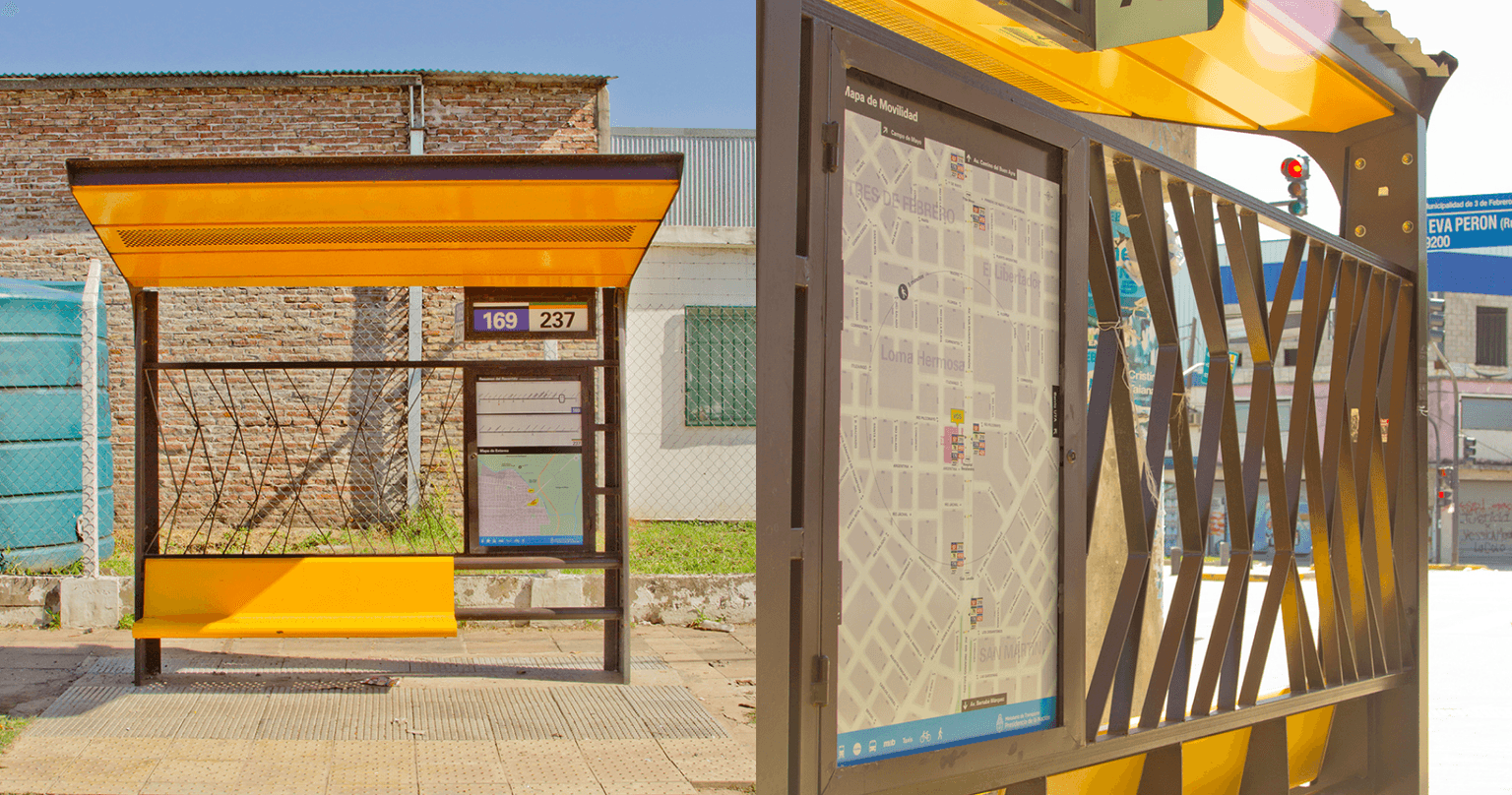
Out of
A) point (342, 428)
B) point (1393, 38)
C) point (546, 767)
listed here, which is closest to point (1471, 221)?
point (1393, 38)

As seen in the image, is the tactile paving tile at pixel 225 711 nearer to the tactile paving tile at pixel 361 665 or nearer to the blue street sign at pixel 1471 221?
the tactile paving tile at pixel 361 665

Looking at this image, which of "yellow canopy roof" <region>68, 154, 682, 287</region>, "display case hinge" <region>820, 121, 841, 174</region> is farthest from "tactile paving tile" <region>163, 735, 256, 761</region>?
"display case hinge" <region>820, 121, 841, 174</region>

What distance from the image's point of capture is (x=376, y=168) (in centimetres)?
479

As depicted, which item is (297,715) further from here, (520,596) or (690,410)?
(690,410)

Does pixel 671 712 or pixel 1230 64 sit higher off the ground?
pixel 1230 64

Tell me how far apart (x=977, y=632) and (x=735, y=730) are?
3208mm

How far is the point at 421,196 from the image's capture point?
495 cm

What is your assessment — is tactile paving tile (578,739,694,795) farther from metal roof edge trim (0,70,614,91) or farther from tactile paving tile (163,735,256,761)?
metal roof edge trim (0,70,614,91)

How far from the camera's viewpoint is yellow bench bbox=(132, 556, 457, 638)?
5746 mm

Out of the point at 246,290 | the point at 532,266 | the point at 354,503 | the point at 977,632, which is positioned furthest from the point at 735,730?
the point at 246,290

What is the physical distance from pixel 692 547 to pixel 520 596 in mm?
3165

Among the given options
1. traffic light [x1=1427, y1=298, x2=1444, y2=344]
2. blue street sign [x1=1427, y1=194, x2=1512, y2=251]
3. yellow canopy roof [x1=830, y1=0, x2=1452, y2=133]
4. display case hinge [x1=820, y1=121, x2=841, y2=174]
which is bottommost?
display case hinge [x1=820, y1=121, x2=841, y2=174]

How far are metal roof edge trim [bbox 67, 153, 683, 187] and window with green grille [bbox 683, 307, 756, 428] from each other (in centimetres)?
871

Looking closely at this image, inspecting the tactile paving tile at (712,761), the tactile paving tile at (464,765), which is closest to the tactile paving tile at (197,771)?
the tactile paving tile at (464,765)
